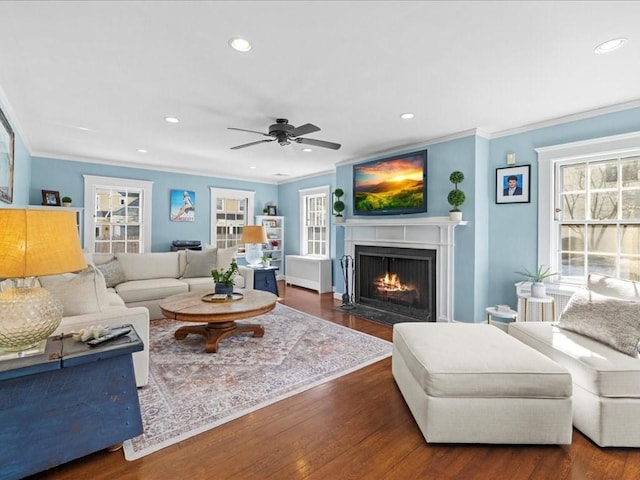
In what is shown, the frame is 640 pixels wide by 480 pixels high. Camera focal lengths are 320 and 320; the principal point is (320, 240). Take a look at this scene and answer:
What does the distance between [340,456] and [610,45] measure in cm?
308

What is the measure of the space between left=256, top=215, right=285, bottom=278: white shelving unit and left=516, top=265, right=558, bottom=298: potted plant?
5191 millimetres

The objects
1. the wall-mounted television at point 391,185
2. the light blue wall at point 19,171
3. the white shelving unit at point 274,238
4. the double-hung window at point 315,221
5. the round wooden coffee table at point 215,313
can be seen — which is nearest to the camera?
the round wooden coffee table at point 215,313

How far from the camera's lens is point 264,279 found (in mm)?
5531

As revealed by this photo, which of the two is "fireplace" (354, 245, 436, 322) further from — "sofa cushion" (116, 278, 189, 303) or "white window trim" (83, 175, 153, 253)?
"white window trim" (83, 175, 153, 253)

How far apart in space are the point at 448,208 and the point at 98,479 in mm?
4079

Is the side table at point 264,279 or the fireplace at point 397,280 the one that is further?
the side table at point 264,279

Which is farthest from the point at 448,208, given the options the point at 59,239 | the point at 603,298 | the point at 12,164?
the point at 12,164

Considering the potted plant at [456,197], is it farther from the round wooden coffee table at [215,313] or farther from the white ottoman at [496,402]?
the round wooden coffee table at [215,313]

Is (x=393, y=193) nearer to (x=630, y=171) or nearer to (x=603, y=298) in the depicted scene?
(x=630, y=171)

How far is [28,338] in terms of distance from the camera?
5.18ft

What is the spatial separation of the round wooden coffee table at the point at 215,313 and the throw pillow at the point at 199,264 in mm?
1409

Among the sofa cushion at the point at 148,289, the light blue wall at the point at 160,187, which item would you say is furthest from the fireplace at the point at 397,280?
the light blue wall at the point at 160,187

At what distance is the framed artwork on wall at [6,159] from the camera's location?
2.88 m

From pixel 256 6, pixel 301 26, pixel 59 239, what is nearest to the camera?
pixel 59 239
